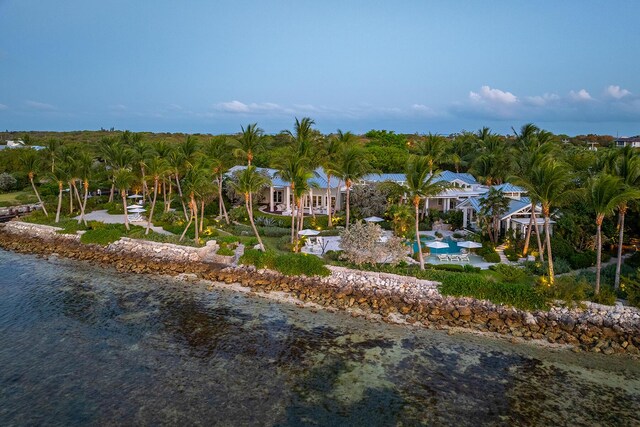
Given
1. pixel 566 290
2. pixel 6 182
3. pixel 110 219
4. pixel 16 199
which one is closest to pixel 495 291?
pixel 566 290

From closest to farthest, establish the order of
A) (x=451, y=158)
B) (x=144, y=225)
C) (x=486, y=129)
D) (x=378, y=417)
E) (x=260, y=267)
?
(x=378, y=417) → (x=260, y=267) → (x=144, y=225) → (x=451, y=158) → (x=486, y=129)

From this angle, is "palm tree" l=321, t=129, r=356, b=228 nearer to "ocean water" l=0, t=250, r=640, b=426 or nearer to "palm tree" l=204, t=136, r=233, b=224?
"palm tree" l=204, t=136, r=233, b=224

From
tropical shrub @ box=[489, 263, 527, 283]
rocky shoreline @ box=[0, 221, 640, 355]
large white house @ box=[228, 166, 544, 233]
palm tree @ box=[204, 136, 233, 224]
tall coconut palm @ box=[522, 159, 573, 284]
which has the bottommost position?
rocky shoreline @ box=[0, 221, 640, 355]

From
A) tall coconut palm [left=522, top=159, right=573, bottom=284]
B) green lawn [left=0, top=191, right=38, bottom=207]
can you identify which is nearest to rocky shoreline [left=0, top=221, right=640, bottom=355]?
tall coconut palm [left=522, top=159, right=573, bottom=284]

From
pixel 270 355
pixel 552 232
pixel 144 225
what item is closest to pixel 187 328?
pixel 270 355

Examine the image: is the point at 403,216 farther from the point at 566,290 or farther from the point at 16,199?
the point at 16,199

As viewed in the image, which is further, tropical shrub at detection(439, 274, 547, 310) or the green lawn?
the green lawn

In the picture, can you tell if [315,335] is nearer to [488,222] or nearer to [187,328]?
[187,328]

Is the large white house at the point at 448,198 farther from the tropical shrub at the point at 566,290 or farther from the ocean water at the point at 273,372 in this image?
the ocean water at the point at 273,372
